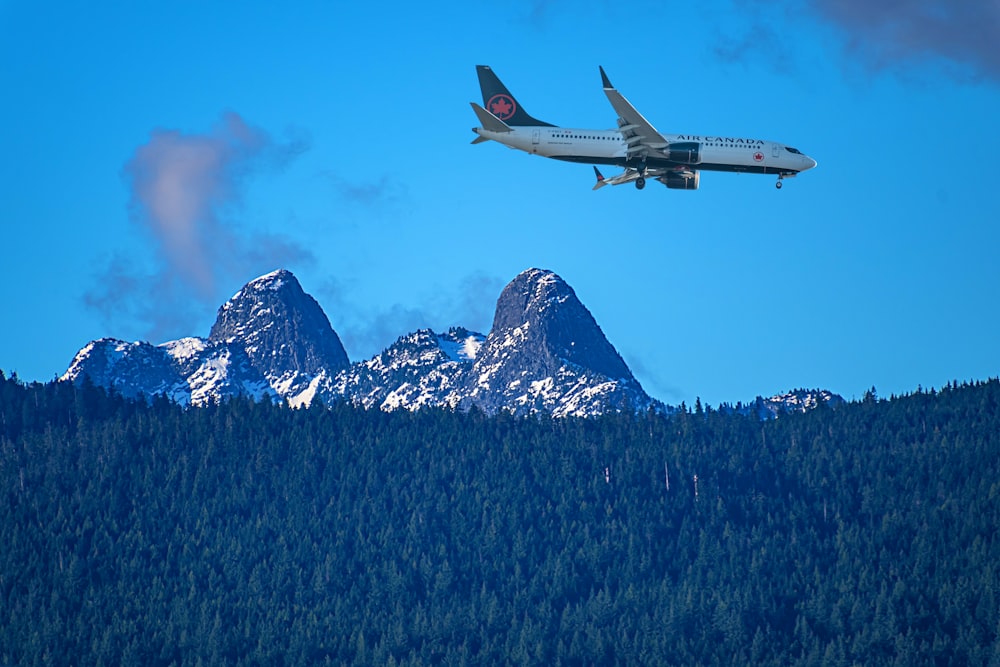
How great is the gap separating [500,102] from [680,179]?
21.9 meters

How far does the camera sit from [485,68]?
194250 millimetres

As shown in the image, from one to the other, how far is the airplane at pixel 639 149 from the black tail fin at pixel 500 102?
5.14ft

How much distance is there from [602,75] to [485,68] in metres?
33.1

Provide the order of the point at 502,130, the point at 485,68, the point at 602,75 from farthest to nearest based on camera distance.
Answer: the point at 485,68, the point at 502,130, the point at 602,75

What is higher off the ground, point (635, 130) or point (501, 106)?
point (501, 106)

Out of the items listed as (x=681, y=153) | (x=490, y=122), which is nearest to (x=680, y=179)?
(x=681, y=153)

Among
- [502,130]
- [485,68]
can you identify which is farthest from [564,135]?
[485,68]

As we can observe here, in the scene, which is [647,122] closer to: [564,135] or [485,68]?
[564,135]

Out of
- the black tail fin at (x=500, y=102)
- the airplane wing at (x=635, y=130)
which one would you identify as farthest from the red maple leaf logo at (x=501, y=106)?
the airplane wing at (x=635, y=130)

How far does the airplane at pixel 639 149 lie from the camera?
172 m

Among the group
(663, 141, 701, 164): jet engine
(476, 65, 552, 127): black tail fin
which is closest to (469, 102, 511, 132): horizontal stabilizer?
(476, 65, 552, 127): black tail fin

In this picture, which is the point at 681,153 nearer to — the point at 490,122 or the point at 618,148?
the point at 618,148

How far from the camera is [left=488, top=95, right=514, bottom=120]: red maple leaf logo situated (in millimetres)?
185850

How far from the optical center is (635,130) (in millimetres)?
171500
